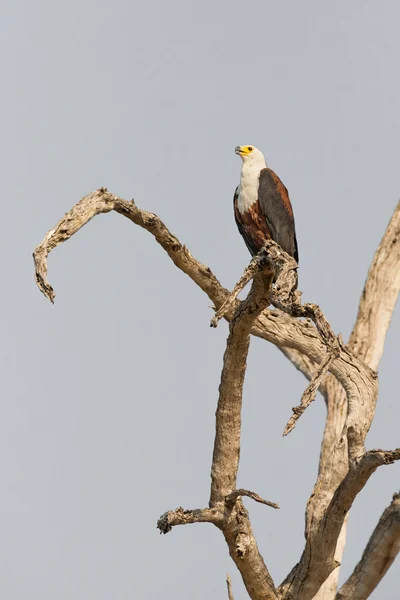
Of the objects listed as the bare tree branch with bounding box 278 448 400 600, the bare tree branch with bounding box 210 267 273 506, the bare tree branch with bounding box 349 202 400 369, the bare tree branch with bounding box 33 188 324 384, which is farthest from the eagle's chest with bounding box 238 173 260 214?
the bare tree branch with bounding box 278 448 400 600

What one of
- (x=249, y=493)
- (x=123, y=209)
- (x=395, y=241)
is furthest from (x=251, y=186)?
(x=249, y=493)

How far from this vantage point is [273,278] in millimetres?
6270

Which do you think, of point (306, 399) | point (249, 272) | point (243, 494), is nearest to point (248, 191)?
point (249, 272)

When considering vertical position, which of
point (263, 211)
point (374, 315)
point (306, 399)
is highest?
point (263, 211)

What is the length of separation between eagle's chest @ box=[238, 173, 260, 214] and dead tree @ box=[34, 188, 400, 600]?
62.8 inches

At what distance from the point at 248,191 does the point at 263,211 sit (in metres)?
0.33

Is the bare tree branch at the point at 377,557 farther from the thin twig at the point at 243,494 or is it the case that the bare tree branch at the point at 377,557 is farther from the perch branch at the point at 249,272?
the perch branch at the point at 249,272

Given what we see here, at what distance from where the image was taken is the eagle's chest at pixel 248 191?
991 cm

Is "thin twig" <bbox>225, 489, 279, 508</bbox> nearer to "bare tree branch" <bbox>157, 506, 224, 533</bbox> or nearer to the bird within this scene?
"bare tree branch" <bbox>157, 506, 224, 533</bbox>

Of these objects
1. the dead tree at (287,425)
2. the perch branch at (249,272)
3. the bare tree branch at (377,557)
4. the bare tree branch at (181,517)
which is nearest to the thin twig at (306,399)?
the dead tree at (287,425)

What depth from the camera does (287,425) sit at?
532 cm

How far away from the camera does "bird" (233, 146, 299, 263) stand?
9.81 meters

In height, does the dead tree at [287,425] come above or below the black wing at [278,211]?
below

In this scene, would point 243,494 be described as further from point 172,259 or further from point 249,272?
point 172,259
